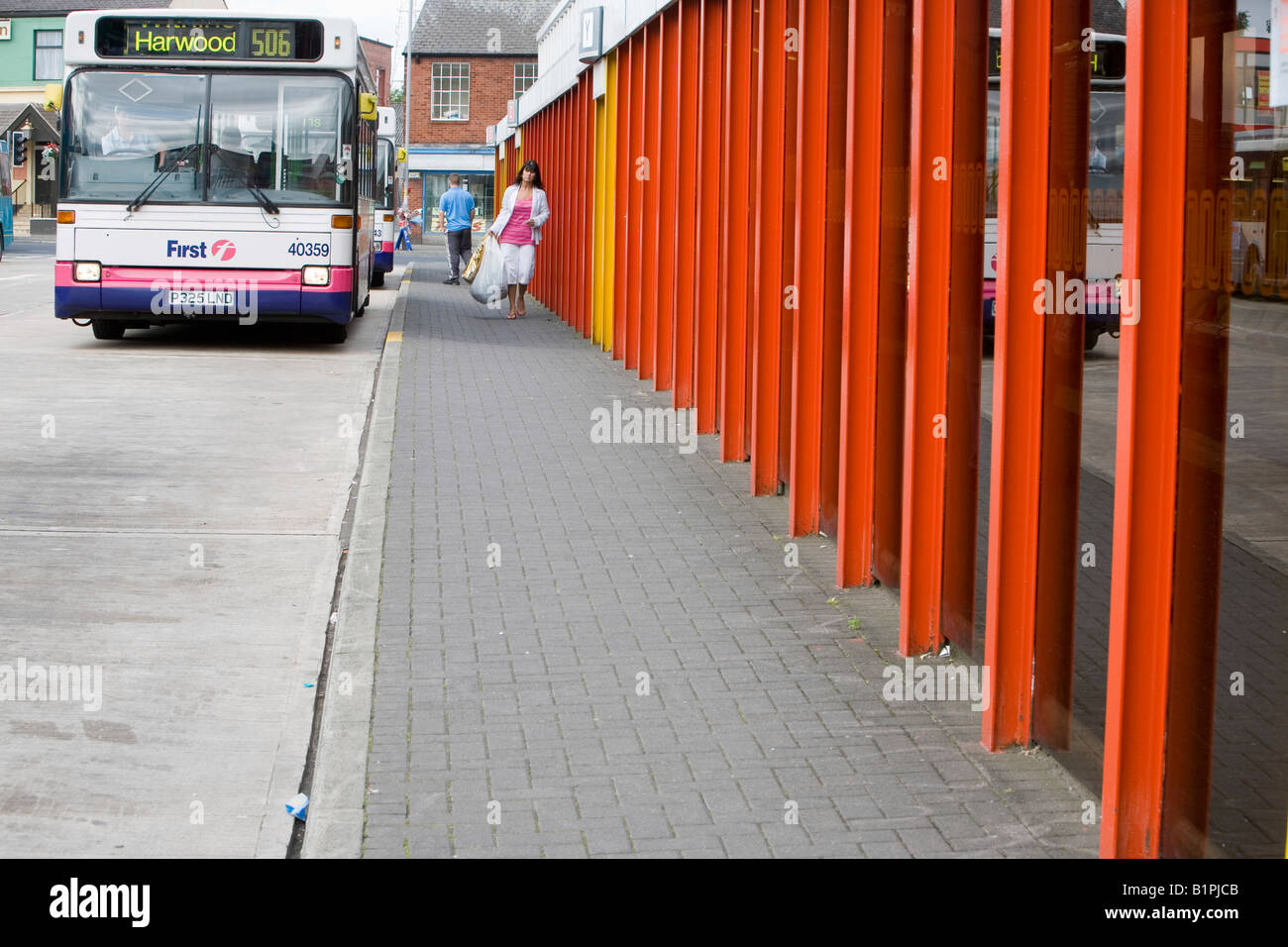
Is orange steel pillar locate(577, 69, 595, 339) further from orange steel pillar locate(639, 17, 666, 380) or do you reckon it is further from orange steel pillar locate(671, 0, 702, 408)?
orange steel pillar locate(671, 0, 702, 408)

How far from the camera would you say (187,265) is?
15.7 meters

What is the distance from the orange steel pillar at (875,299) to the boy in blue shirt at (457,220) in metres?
22.1

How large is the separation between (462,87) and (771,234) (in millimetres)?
59312

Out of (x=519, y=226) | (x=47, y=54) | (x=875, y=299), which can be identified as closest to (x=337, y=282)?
(x=519, y=226)

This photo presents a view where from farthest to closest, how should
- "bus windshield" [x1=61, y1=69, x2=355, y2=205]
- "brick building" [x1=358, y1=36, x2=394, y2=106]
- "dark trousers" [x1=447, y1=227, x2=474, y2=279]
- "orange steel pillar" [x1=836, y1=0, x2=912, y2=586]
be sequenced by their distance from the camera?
"brick building" [x1=358, y1=36, x2=394, y2=106] → "dark trousers" [x1=447, y1=227, x2=474, y2=279] → "bus windshield" [x1=61, y1=69, x2=355, y2=205] → "orange steel pillar" [x1=836, y1=0, x2=912, y2=586]

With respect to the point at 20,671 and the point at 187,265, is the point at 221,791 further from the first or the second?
the point at 187,265

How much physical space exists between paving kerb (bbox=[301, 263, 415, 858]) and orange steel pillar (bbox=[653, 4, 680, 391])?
3.92 metres

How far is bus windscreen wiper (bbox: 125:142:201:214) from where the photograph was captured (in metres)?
15.6

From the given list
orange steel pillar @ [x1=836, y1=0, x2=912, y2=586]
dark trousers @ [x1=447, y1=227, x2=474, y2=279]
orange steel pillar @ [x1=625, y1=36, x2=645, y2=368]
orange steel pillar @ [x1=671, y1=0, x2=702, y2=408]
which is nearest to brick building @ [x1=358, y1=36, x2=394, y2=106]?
dark trousers @ [x1=447, y1=227, x2=474, y2=279]

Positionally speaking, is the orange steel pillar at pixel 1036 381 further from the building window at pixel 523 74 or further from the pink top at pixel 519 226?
the building window at pixel 523 74

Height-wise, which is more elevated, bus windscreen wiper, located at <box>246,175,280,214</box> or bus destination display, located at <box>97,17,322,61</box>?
bus destination display, located at <box>97,17,322,61</box>

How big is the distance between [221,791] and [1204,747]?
2.64m

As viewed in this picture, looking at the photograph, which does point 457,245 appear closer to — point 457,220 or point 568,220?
point 457,220
